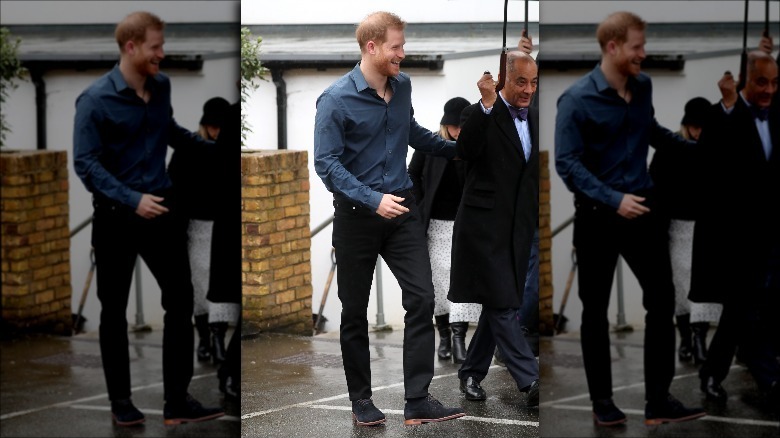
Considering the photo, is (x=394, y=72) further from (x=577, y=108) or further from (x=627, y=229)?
(x=627, y=229)

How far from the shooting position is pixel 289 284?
381 cm

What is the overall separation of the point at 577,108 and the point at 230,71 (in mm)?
974

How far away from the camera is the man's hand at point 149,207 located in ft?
11.8

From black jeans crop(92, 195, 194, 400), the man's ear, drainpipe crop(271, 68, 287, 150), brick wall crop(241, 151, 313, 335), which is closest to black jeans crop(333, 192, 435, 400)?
brick wall crop(241, 151, 313, 335)

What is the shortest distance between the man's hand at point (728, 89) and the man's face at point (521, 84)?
51 centimetres

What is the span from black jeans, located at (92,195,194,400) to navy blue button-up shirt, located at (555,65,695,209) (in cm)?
113

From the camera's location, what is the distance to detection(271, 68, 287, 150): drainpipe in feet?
12.1

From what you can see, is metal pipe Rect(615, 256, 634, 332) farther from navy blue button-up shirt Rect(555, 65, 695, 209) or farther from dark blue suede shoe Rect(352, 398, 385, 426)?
dark blue suede shoe Rect(352, 398, 385, 426)

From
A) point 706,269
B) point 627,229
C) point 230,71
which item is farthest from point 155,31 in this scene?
point 706,269

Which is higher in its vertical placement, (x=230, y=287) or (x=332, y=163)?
(x=332, y=163)

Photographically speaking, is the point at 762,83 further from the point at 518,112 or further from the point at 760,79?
the point at 518,112

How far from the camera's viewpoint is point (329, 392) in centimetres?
381

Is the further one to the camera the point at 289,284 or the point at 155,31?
the point at 289,284

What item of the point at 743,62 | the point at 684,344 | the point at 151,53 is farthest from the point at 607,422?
the point at 151,53
